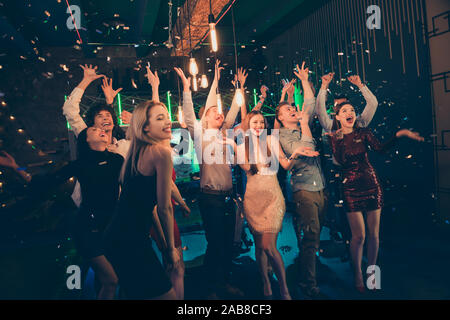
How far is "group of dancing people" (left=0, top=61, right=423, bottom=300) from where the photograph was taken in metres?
2.10

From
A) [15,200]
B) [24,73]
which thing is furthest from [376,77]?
[24,73]

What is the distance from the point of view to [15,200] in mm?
5164

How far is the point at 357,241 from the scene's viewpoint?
9.40 ft

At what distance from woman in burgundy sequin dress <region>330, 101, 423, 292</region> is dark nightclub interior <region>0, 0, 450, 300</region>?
123 millimetres

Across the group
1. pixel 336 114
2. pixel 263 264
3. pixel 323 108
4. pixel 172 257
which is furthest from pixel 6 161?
pixel 336 114

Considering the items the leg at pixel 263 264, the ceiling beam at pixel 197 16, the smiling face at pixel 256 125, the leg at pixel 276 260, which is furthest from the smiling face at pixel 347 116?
the ceiling beam at pixel 197 16

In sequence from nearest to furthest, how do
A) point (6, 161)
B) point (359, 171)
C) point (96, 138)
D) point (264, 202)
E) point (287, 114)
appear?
point (6, 161), point (96, 138), point (264, 202), point (359, 171), point (287, 114)

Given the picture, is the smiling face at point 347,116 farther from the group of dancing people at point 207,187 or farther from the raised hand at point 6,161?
the raised hand at point 6,161

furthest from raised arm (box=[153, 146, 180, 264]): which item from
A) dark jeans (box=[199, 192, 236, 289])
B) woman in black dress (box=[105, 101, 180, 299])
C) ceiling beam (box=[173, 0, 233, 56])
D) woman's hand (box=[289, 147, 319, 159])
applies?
ceiling beam (box=[173, 0, 233, 56])

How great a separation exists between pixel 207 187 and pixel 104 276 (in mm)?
1178

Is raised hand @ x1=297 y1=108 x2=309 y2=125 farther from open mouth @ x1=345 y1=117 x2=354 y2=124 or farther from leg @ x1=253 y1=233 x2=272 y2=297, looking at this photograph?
leg @ x1=253 y1=233 x2=272 y2=297

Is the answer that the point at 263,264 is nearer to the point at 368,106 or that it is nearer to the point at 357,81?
the point at 368,106

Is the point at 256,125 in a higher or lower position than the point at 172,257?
higher
